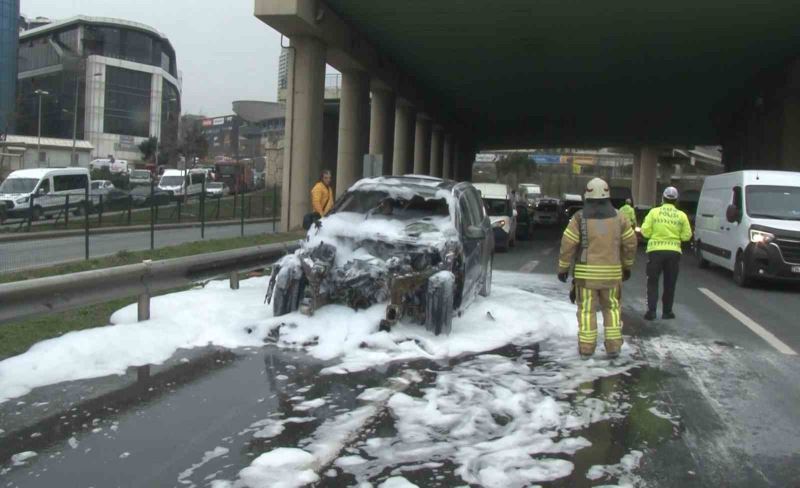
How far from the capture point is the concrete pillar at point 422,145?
45375mm

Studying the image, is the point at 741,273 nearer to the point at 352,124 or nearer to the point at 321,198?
the point at 321,198

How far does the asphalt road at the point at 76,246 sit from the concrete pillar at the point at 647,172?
45.6 meters

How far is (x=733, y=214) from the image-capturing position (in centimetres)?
1473

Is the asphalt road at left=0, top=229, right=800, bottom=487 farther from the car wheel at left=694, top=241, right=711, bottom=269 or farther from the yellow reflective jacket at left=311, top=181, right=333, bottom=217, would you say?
the car wheel at left=694, top=241, right=711, bottom=269

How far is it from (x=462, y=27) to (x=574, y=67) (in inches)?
271

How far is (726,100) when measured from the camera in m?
37.3

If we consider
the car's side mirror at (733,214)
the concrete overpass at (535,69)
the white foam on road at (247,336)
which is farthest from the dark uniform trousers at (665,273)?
the concrete overpass at (535,69)

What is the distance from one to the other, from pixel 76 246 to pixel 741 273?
1469cm

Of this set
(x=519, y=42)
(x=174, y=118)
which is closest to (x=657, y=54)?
(x=519, y=42)

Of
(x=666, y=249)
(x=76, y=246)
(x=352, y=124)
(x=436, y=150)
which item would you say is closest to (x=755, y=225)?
(x=666, y=249)

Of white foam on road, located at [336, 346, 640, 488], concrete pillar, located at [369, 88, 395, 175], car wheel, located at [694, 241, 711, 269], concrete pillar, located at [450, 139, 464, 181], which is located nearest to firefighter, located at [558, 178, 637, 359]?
white foam on road, located at [336, 346, 640, 488]

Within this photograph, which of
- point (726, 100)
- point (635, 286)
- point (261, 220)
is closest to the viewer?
point (635, 286)

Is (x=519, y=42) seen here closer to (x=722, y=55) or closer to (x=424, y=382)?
(x=722, y=55)

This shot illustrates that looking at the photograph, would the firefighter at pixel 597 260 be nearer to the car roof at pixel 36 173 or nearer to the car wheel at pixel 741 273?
the car wheel at pixel 741 273
